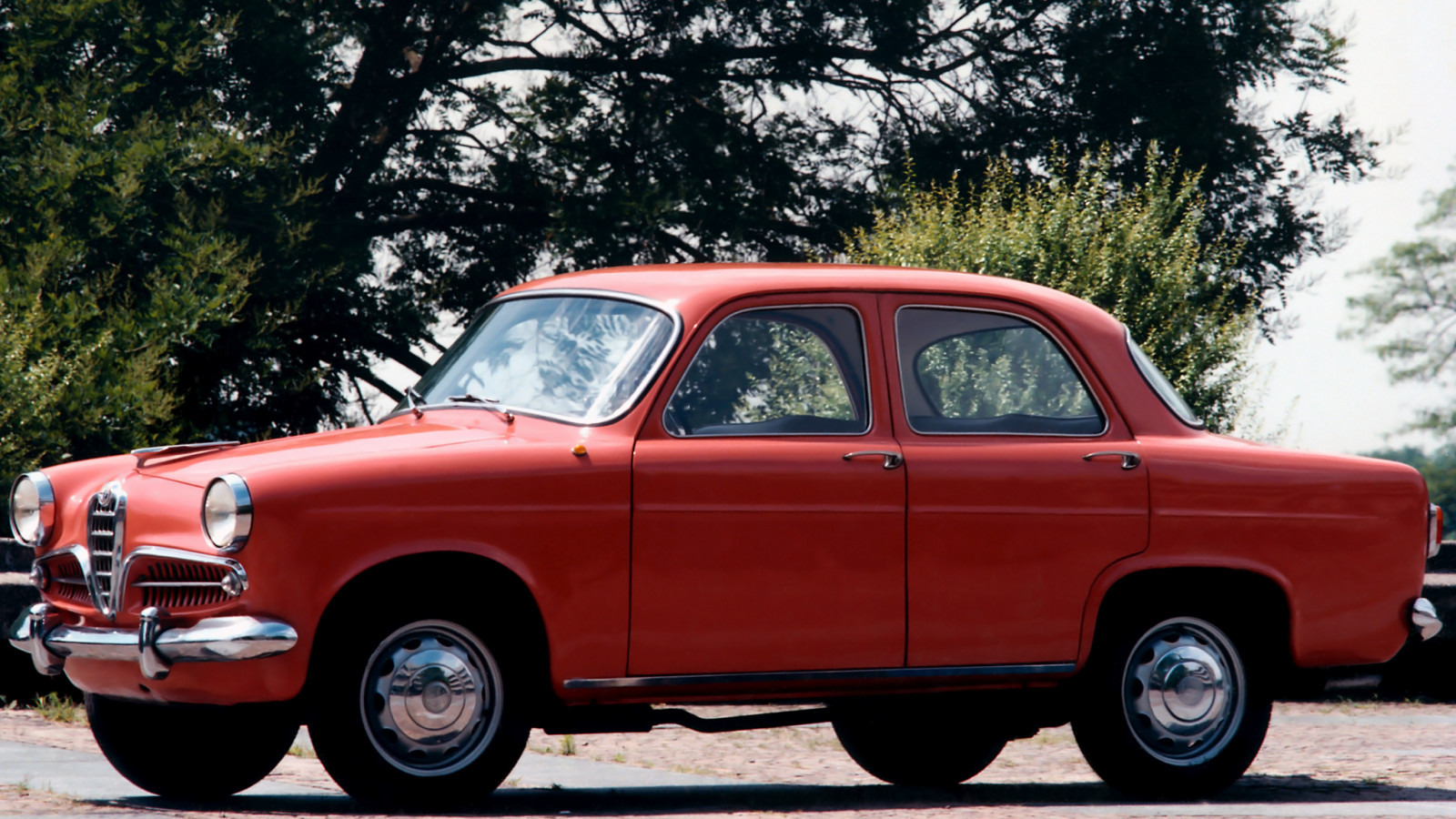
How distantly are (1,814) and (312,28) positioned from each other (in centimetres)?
1924

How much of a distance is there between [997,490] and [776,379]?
2.89 feet

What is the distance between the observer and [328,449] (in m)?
5.55

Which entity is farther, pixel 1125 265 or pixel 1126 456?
pixel 1125 265

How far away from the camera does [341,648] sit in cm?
532

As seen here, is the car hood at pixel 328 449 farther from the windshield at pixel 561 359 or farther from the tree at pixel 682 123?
the tree at pixel 682 123

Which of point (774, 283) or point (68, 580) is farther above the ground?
point (774, 283)

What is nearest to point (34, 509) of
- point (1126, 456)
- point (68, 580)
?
point (68, 580)

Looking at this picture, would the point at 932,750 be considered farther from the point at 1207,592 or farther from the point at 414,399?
the point at 414,399

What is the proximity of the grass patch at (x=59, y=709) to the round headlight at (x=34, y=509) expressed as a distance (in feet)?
10.3

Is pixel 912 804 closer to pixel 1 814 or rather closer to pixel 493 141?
pixel 1 814

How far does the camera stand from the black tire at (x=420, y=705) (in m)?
5.34

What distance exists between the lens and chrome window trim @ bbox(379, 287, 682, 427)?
576cm

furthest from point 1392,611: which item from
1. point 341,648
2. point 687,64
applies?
point 687,64

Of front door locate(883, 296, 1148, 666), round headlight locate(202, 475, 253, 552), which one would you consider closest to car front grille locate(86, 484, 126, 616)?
round headlight locate(202, 475, 253, 552)
